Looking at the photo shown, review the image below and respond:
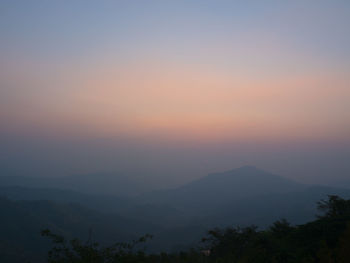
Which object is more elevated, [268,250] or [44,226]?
[268,250]

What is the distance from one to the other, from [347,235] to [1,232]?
114643 millimetres

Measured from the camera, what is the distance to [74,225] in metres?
127

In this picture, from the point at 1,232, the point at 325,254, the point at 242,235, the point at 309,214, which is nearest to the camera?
the point at 325,254

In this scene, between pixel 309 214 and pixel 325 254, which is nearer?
pixel 325 254

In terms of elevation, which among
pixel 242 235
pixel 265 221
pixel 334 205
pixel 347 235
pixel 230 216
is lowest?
pixel 230 216

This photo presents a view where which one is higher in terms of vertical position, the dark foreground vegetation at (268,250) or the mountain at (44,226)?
the dark foreground vegetation at (268,250)

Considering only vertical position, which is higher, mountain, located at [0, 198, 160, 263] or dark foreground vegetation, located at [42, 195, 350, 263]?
dark foreground vegetation, located at [42, 195, 350, 263]

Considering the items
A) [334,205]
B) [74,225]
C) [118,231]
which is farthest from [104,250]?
[74,225]

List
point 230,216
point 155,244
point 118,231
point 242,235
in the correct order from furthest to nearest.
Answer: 1. point 230,216
2. point 118,231
3. point 155,244
4. point 242,235

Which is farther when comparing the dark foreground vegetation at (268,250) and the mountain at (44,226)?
the mountain at (44,226)

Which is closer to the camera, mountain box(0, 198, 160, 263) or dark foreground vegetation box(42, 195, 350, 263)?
dark foreground vegetation box(42, 195, 350, 263)

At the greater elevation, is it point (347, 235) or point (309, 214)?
point (347, 235)

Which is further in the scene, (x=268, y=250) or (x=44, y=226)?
(x=44, y=226)

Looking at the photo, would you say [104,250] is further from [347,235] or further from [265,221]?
[265,221]
